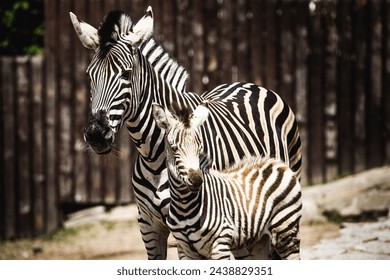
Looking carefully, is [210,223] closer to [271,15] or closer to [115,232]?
[115,232]

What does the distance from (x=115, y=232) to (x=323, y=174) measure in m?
2.28

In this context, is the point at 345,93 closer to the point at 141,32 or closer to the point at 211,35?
the point at 211,35

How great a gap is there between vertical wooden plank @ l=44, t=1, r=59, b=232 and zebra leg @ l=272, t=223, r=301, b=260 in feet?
15.2

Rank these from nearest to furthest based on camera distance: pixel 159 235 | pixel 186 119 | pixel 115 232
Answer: pixel 186 119, pixel 159 235, pixel 115 232

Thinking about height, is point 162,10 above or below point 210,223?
above

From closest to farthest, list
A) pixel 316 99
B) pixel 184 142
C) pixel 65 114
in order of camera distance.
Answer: pixel 184 142 < pixel 316 99 < pixel 65 114

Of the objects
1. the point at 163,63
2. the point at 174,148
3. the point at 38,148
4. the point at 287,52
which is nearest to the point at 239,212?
the point at 174,148

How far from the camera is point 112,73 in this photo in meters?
5.90

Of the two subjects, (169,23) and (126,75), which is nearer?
(126,75)

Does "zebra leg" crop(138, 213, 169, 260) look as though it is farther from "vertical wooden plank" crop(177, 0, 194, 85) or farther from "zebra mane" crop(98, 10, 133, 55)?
"vertical wooden plank" crop(177, 0, 194, 85)

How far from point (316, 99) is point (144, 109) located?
170 inches

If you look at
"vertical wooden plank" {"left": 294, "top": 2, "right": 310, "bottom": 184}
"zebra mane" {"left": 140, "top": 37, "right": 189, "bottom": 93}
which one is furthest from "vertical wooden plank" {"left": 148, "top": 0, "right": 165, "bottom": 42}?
"zebra mane" {"left": 140, "top": 37, "right": 189, "bottom": 93}
